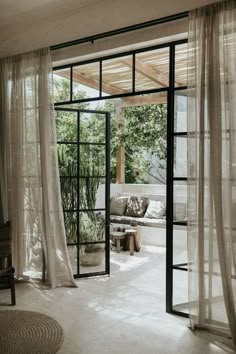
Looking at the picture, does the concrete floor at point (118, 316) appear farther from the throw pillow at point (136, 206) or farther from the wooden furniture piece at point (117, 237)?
the throw pillow at point (136, 206)

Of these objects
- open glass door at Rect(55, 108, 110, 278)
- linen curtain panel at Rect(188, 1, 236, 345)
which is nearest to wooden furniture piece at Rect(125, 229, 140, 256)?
open glass door at Rect(55, 108, 110, 278)

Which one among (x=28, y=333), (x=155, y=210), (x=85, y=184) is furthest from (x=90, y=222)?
(x=155, y=210)

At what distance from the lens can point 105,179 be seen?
4.78m

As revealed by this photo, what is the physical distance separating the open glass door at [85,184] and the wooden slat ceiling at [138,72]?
A: 1.57 ft

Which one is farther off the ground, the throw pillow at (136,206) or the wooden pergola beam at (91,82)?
the wooden pergola beam at (91,82)

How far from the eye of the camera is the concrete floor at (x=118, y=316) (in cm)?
283

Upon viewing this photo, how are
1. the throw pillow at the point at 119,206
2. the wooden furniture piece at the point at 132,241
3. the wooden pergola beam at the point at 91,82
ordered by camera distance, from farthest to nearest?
the throw pillow at the point at 119,206
the wooden furniture piece at the point at 132,241
the wooden pergola beam at the point at 91,82

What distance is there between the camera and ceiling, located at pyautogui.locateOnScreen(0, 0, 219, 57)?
11.2 feet

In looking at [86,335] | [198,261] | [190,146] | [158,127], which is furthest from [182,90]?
[158,127]

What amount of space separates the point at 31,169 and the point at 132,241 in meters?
2.48

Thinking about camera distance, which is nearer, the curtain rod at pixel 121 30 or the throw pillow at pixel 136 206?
the curtain rod at pixel 121 30

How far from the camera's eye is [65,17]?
13.3 feet

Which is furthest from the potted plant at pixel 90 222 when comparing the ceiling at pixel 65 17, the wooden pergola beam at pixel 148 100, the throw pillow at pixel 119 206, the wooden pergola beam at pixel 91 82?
the wooden pergola beam at pixel 148 100

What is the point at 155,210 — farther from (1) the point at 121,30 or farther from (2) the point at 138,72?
(1) the point at 121,30
